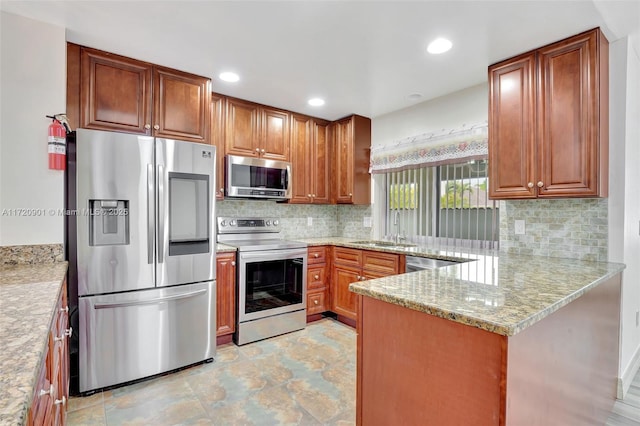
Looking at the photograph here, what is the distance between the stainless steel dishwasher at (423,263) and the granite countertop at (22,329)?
2.38 m

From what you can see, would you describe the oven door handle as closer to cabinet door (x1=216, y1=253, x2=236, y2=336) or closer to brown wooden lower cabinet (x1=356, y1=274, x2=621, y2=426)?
cabinet door (x1=216, y1=253, x2=236, y2=336)

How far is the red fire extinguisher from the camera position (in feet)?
6.47

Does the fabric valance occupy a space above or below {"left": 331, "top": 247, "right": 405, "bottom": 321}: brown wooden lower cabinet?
above

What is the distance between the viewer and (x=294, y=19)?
77.0 inches

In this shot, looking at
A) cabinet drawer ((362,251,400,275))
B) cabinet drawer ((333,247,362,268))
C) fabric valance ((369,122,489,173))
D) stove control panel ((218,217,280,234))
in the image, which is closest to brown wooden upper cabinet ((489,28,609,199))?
fabric valance ((369,122,489,173))

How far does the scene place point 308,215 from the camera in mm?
4164

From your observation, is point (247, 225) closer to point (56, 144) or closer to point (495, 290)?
point (56, 144)

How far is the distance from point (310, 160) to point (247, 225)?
1.06 meters

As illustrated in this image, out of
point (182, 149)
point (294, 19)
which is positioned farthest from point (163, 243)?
point (294, 19)

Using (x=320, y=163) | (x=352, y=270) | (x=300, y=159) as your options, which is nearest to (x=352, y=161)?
(x=320, y=163)

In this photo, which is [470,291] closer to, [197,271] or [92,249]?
[197,271]

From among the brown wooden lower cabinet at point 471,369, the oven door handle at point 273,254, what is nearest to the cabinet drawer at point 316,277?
the oven door handle at point 273,254

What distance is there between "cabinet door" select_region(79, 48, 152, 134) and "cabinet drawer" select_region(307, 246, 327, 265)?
1.89 meters

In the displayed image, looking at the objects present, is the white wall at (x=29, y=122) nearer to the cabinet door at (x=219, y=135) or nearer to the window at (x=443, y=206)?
the cabinet door at (x=219, y=135)
